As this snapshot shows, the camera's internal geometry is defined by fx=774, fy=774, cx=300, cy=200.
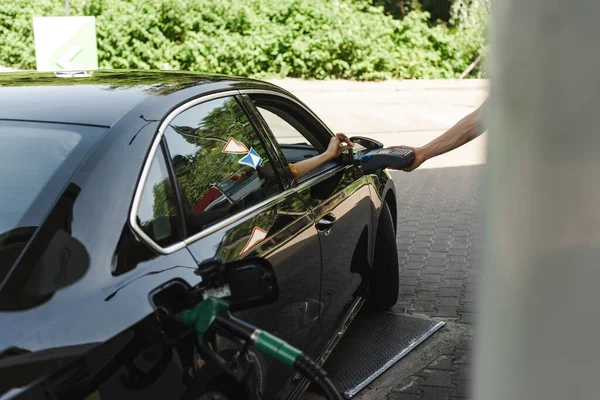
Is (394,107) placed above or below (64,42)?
below

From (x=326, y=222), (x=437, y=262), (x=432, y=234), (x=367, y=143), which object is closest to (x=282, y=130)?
(x=367, y=143)

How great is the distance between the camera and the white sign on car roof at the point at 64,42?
413 inches

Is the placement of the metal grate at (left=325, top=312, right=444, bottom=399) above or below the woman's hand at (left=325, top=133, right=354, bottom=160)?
below

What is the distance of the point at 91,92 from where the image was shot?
2775 millimetres

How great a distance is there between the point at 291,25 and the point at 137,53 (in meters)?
3.78

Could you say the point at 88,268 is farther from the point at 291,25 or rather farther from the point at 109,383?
the point at 291,25

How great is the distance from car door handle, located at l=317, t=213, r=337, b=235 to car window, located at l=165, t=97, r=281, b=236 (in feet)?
0.95

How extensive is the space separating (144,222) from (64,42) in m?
9.13

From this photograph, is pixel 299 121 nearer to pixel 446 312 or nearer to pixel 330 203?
pixel 330 203

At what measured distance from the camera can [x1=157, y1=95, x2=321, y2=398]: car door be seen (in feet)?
8.63

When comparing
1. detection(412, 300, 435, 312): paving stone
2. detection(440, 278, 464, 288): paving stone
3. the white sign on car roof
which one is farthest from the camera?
the white sign on car roof

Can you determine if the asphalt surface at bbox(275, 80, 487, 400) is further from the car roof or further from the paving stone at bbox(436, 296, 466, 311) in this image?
the car roof

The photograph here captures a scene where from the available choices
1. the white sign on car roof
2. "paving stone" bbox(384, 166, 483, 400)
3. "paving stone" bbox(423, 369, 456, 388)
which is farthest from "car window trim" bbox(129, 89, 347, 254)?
the white sign on car roof

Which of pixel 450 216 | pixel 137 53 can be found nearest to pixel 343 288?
pixel 450 216
